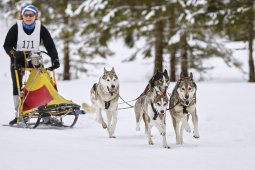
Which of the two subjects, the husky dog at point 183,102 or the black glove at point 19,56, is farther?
the black glove at point 19,56

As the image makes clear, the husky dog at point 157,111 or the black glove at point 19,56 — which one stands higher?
the black glove at point 19,56

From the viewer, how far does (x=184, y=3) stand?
17953 millimetres

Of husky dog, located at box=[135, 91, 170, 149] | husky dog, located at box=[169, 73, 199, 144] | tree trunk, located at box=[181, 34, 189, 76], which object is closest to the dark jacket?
husky dog, located at box=[135, 91, 170, 149]

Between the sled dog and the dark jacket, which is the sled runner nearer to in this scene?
the dark jacket

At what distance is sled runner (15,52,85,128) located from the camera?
873 cm

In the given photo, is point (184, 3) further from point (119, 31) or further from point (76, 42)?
point (76, 42)

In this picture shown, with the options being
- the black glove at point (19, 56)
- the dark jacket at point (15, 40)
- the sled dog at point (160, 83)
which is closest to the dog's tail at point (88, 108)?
the dark jacket at point (15, 40)

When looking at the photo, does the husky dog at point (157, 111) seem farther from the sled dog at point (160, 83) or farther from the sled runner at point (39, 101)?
the sled runner at point (39, 101)

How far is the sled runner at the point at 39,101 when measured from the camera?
344 inches

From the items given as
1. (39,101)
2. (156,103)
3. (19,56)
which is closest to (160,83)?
(156,103)

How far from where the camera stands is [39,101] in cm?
898

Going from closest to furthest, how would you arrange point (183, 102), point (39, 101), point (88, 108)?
1. point (183, 102)
2. point (39, 101)
3. point (88, 108)

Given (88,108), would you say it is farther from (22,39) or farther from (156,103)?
(156,103)

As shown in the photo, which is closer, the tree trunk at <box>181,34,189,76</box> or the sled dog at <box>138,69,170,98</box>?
the sled dog at <box>138,69,170,98</box>
